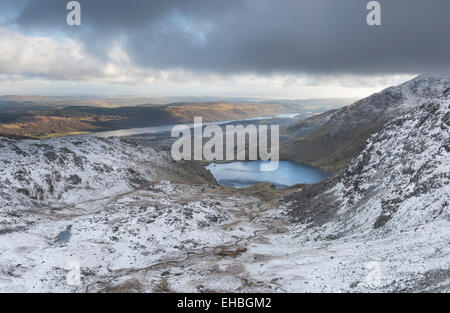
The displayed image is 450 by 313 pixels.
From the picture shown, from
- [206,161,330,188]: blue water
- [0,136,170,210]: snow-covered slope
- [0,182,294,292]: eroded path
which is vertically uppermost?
[0,136,170,210]: snow-covered slope

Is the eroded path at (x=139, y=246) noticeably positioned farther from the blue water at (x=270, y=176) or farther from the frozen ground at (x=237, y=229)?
the blue water at (x=270, y=176)

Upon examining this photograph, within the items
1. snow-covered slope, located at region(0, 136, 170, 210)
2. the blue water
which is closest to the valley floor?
snow-covered slope, located at region(0, 136, 170, 210)

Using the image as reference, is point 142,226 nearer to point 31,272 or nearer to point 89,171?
point 31,272

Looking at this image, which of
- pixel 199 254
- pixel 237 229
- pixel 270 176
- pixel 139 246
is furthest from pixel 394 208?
pixel 270 176

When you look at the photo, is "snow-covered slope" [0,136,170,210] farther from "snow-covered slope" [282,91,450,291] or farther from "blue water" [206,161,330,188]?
"blue water" [206,161,330,188]

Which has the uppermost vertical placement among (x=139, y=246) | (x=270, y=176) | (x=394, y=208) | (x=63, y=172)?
(x=394, y=208)

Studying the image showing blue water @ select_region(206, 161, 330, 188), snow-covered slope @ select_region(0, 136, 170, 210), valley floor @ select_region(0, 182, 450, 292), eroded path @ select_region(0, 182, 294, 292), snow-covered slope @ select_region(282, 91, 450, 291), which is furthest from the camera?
blue water @ select_region(206, 161, 330, 188)

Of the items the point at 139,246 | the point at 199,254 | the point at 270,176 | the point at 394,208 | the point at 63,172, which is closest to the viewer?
the point at 394,208

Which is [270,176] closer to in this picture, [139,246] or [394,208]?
[394,208]

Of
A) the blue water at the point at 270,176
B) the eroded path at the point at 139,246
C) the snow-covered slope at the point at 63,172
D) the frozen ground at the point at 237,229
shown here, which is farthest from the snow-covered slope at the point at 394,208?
the blue water at the point at 270,176
